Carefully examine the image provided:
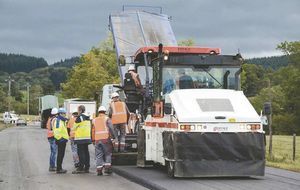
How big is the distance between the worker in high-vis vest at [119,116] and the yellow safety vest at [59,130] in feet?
4.45

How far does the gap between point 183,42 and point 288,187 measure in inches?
2132

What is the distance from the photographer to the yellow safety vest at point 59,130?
52.2ft

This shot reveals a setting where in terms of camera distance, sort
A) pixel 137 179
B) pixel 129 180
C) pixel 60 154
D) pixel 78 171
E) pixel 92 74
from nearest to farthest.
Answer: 1. pixel 137 179
2. pixel 129 180
3. pixel 78 171
4. pixel 60 154
5. pixel 92 74

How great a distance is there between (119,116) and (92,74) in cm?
4767

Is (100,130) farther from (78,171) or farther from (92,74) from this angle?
(92,74)

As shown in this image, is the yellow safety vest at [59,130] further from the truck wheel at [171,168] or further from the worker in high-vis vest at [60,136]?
the truck wheel at [171,168]

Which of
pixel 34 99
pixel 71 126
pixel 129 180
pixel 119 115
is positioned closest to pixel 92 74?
pixel 71 126

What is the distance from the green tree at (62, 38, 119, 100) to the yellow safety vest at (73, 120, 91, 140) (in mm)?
45475

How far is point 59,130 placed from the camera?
15969 mm

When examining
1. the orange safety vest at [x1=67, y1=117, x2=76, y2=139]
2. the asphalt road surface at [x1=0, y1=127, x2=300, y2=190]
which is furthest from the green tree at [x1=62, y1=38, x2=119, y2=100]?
the asphalt road surface at [x1=0, y1=127, x2=300, y2=190]

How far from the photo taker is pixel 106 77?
2500 inches

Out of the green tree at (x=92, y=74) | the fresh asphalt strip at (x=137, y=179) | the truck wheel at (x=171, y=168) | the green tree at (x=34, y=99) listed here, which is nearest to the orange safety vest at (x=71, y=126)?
the fresh asphalt strip at (x=137, y=179)

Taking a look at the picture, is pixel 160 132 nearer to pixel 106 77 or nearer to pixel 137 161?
pixel 137 161

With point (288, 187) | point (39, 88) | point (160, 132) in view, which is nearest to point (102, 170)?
point (160, 132)
